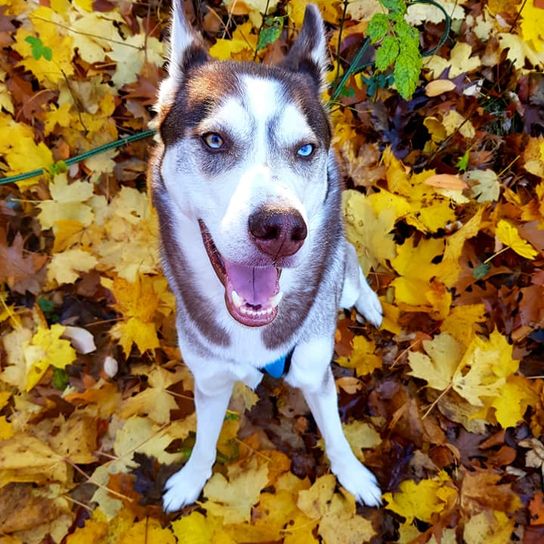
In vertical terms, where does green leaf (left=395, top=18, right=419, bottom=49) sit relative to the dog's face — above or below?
above

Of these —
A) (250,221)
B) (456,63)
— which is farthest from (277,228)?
(456,63)

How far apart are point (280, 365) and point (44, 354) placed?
1.45 m

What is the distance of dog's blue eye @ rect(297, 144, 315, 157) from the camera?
6.20 ft

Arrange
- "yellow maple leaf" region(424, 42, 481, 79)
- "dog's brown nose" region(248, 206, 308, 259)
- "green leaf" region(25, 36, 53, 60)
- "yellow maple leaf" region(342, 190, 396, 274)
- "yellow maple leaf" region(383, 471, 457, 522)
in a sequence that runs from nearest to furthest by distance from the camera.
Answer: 1. "dog's brown nose" region(248, 206, 308, 259)
2. "yellow maple leaf" region(383, 471, 457, 522)
3. "yellow maple leaf" region(342, 190, 396, 274)
4. "green leaf" region(25, 36, 53, 60)
5. "yellow maple leaf" region(424, 42, 481, 79)

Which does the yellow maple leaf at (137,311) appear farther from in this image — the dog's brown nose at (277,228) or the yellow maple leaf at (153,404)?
the dog's brown nose at (277,228)

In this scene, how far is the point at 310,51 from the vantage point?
7.35 ft

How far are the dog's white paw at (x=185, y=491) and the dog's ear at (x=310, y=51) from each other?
185cm

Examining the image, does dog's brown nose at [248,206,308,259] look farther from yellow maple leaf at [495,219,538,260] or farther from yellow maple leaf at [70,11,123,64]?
yellow maple leaf at [70,11,123,64]

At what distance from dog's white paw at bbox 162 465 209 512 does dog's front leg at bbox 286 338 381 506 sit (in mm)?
634

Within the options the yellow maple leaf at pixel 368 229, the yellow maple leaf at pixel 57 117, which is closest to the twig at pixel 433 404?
the yellow maple leaf at pixel 368 229

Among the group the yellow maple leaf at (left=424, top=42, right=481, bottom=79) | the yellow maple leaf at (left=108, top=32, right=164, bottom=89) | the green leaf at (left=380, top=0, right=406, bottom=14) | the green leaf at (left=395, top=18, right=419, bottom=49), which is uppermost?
the green leaf at (left=380, top=0, right=406, bottom=14)

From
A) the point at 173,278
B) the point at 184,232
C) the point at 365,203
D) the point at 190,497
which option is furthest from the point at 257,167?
the point at 190,497

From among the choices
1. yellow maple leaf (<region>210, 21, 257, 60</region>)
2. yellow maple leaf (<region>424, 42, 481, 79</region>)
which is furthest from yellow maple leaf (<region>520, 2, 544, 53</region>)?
yellow maple leaf (<region>210, 21, 257, 60</region>)

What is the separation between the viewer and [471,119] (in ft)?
11.3
